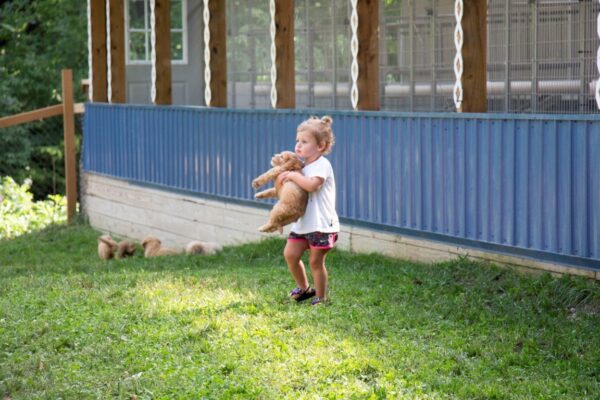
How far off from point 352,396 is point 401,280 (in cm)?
345

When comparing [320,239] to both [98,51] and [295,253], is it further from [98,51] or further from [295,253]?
[98,51]

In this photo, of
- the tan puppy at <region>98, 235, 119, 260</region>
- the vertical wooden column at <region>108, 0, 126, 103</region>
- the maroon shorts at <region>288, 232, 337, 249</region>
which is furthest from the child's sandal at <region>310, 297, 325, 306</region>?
the vertical wooden column at <region>108, 0, 126, 103</region>

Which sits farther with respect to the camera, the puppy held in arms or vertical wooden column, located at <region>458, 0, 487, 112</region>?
vertical wooden column, located at <region>458, 0, 487, 112</region>

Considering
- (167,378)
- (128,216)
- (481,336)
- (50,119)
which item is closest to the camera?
(167,378)

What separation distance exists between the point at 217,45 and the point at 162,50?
170 centimetres

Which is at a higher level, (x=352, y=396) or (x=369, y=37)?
(x=369, y=37)

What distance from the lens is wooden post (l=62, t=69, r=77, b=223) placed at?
1792cm

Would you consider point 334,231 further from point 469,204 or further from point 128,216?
point 128,216

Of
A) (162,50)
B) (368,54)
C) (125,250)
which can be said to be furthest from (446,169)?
(162,50)

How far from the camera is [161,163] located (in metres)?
15.0

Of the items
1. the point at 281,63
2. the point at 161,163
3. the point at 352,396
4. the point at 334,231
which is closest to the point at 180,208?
the point at 161,163

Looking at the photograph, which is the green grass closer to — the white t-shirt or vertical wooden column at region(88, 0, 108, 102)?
the white t-shirt

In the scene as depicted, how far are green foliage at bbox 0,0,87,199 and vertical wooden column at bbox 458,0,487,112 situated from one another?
18305 mm

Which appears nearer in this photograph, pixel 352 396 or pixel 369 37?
pixel 352 396
